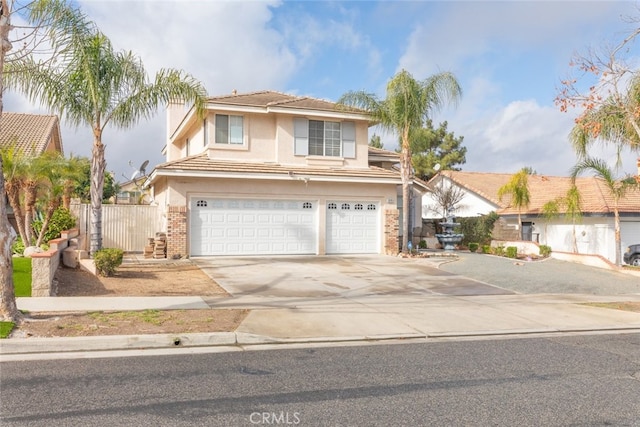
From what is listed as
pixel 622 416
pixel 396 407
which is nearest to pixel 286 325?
pixel 396 407

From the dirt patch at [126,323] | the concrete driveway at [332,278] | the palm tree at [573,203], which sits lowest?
the dirt patch at [126,323]

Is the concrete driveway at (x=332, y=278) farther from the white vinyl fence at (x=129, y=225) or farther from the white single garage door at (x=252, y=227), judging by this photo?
the white vinyl fence at (x=129, y=225)

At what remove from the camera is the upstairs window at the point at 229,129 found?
2070cm

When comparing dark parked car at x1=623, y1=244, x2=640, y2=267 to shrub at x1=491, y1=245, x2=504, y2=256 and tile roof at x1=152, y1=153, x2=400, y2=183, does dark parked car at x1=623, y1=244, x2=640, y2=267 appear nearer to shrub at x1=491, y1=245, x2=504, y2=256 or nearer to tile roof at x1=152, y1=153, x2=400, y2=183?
shrub at x1=491, y1=245, x2=504, y2=256

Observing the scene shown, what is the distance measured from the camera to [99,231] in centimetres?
1501

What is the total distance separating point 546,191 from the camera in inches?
1229

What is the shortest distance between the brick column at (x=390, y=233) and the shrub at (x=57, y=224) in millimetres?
A: 11714

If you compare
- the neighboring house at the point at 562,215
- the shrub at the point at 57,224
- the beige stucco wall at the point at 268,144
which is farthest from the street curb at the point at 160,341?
the beige stucco wall at the point at 268,144

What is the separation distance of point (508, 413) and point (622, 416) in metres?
1.13

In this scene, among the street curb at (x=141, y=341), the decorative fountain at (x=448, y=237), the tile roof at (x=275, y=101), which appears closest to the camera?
the street curb at (x=141, y=341)

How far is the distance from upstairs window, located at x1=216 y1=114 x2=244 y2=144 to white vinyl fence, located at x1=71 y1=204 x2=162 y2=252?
388 cm

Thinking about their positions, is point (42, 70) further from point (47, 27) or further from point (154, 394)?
point (154, 394)

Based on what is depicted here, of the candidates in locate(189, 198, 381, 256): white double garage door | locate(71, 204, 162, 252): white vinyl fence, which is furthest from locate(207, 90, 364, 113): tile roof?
locate(71, 204, 162, 252): white vinyl fence

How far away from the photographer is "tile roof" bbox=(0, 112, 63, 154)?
86.0 feet
